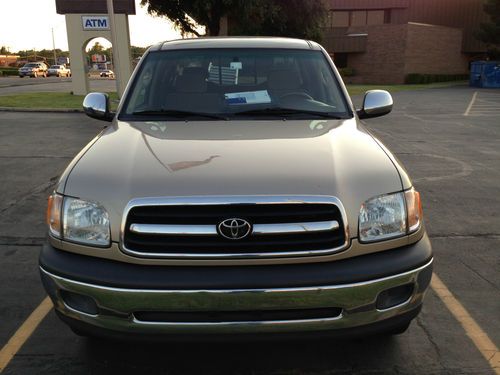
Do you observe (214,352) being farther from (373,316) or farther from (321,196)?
(321,196)

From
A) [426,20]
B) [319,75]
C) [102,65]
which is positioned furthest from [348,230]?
[102,65]

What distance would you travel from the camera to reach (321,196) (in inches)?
87.3

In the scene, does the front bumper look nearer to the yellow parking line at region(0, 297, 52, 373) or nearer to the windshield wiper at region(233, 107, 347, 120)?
the yellow parking line at region(0, 297, 52, 373)

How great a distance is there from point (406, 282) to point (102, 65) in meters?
102

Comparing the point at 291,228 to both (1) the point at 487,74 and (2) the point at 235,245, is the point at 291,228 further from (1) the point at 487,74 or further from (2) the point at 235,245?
(1) the point at 487,74

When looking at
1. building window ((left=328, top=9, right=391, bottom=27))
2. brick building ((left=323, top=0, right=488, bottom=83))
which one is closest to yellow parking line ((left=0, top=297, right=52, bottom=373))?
brick building ((left=323, top=0, right=488, bottom=83))

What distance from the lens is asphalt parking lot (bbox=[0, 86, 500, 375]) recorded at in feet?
8.90

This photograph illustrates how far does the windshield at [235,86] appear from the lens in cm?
338

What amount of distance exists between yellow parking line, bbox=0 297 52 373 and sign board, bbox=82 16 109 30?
19.2 metres

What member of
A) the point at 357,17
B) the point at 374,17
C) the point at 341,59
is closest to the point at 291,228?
the point at 341,59

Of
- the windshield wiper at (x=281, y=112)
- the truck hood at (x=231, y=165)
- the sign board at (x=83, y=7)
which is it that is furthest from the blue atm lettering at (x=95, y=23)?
the truck hood at (x=231, y=165)

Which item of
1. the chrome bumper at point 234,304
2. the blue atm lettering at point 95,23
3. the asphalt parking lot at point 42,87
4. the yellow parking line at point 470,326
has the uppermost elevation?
the blue atm lettering at point 95,23

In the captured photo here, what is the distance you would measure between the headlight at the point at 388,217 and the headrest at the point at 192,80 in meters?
1.77

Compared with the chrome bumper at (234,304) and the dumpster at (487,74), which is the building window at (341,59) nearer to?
the dumpster at (487,74)
